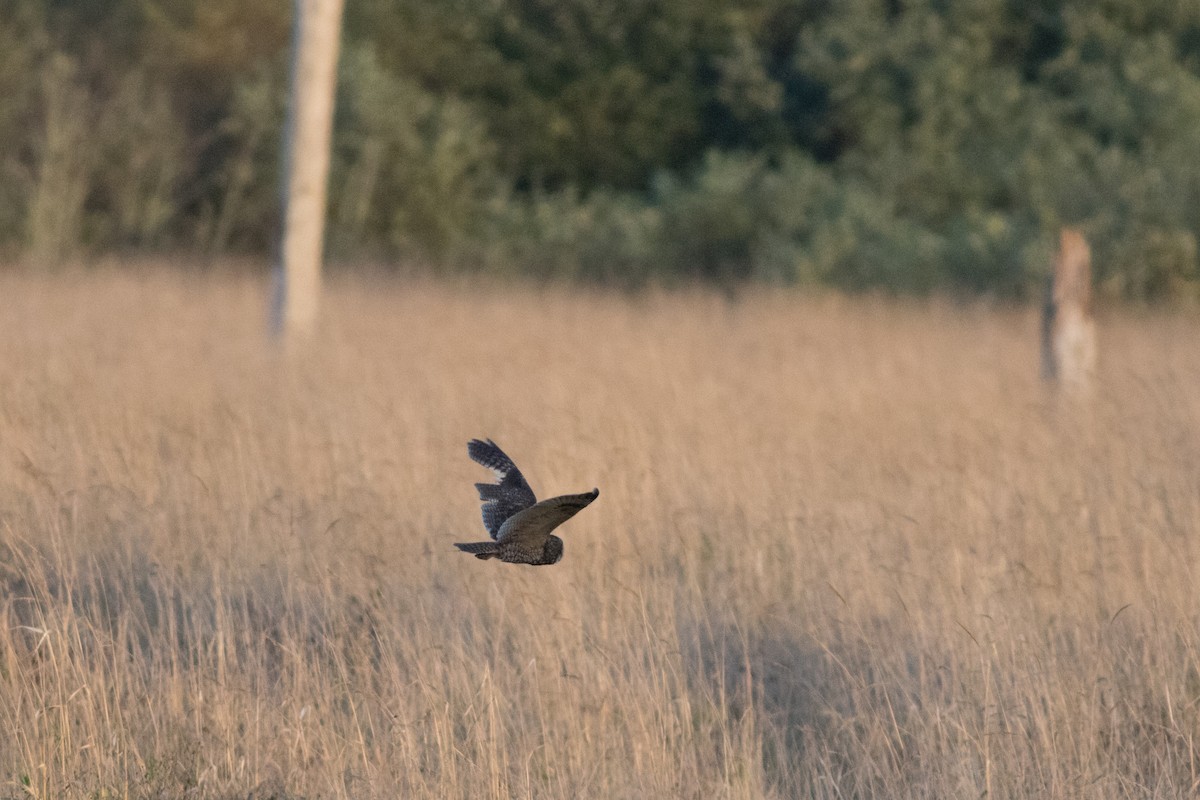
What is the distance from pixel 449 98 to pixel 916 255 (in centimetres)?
696

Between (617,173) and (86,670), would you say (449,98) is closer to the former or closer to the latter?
(617,173)

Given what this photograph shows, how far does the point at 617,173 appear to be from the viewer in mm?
20781

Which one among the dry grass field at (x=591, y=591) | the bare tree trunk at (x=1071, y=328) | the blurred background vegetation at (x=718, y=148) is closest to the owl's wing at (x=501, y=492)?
the dry grass field at (x=591, y=591)

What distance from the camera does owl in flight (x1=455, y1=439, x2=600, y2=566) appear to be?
9.47 ft

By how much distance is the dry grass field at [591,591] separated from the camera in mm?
3589

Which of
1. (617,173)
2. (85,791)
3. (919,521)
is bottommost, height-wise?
(85,791)

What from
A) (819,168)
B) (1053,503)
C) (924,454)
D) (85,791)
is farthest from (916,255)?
(85,791)

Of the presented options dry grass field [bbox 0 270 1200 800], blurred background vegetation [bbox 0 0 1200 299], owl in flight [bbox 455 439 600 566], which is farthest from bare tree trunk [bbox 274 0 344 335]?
owl in flight [bbox 455 439 600 566]

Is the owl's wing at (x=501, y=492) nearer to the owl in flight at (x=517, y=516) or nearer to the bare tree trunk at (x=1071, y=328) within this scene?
the owl in flight at (x=517, y=516)

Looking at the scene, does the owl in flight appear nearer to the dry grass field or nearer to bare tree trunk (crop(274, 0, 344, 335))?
the dry grass field

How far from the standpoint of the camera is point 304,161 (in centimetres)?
893

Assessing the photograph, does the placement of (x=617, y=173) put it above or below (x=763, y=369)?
above

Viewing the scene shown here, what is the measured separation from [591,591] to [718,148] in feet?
54.2

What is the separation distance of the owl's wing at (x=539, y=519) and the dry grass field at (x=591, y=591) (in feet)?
2.03
